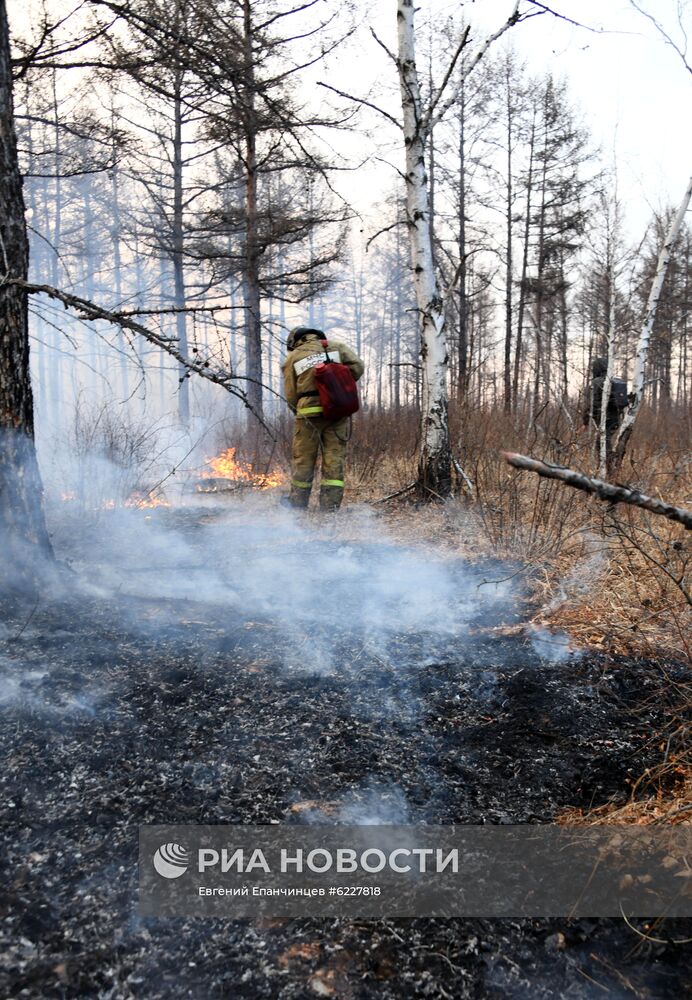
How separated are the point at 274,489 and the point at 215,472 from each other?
1.79m

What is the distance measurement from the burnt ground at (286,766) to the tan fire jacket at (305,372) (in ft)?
9.23

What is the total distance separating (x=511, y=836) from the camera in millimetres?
2053

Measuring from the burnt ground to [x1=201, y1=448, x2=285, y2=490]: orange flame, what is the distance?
5010mm

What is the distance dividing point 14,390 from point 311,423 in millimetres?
3136

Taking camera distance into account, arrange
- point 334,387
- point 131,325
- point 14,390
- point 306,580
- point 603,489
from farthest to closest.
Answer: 1. point 334,387
2. point 306,580
3. point 14,390
4. point 131,325
5. point 603,489

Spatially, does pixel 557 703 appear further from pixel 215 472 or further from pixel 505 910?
pixel 215 472

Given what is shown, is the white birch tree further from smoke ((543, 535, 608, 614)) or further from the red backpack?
smoke ((543, 535, 608, 614))

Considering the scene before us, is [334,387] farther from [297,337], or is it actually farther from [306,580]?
[306,580]

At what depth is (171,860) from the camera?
1891mm

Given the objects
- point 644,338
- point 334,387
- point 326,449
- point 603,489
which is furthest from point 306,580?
point 644,338

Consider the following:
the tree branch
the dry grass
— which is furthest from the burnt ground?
the tree branch

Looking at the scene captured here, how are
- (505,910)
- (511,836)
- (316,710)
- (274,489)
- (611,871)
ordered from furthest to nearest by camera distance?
(274,489) < (316,710) < (511,836) < (611,871) < (505,910)

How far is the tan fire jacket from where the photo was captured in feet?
20.4

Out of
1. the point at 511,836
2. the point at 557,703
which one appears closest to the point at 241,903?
the point at 511,836
